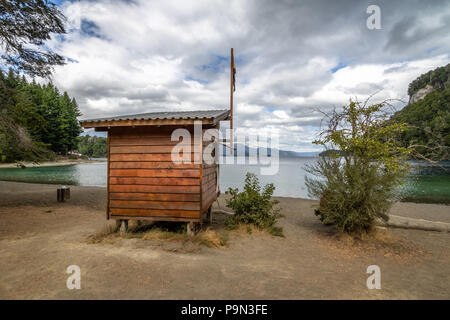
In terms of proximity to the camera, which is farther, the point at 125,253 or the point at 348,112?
the point at 348,112

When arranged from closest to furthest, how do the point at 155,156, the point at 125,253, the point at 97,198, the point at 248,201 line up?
the point at 125,253, the point at 155,156, the point at 248,201, the point at 97,198

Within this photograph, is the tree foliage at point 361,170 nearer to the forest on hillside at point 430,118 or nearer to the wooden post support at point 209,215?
the forest on hillside at point 430,118

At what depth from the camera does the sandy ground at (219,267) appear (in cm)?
361

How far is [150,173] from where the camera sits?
626cm

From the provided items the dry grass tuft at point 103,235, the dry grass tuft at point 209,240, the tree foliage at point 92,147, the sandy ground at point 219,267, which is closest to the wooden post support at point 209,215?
the sandy ground at point 219,267

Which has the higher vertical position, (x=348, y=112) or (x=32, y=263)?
(x=348, y=112)

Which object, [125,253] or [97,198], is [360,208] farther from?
[97,198]

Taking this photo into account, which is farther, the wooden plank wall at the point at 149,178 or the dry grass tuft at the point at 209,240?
the wooden plank wall at the point at 149,178

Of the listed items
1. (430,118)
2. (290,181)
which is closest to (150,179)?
(290,181)

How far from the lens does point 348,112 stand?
692 centimetres

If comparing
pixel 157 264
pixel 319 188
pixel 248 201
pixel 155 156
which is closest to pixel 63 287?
pixel 157 264

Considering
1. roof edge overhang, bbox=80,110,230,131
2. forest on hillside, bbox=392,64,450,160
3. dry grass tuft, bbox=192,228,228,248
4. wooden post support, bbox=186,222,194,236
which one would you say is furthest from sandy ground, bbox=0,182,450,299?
roof edge overhang, bbox=80,110,230,131

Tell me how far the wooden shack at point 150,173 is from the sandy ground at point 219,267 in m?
0.85

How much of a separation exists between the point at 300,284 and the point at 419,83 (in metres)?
153
